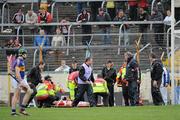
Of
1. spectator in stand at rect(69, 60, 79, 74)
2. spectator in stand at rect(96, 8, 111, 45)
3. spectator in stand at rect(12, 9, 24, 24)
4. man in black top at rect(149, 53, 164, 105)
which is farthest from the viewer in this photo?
spectator in stand at rect(12, 9, 24, 24)

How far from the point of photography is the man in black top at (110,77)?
29.6 metres

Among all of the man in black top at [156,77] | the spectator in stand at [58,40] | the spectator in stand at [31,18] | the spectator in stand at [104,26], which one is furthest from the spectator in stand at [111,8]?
the man in black top at [156,77]

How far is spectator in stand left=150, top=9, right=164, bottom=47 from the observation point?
108 ft

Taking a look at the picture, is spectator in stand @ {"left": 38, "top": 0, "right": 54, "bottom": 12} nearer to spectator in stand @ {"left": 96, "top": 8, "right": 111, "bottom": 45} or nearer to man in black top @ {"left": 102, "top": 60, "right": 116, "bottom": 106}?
spectator in stand @ {"left": 96, "top": 8, "right": 111, "bottom": 45}

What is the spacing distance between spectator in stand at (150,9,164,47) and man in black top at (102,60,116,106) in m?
3.70

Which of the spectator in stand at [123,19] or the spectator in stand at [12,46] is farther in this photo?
the spectator in stand at [123,19]

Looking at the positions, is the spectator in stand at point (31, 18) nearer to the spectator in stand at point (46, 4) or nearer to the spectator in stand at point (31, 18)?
the spectator in stand at point (31, 18)

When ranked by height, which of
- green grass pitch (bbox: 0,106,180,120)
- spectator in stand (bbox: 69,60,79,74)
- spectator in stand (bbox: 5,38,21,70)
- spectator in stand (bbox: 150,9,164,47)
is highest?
spectator in stand (bbox: 150,9,164,47)

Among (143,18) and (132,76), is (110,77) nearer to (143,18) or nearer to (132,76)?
(132,76)

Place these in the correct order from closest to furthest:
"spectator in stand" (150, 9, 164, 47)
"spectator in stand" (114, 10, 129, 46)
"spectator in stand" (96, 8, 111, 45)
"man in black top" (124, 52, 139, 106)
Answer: "man in black top" (124, 52, 139, 106)
"spectator in stand" (150, 9, 164, 47)
"spectator in stand" (114, 10, 129, 46)
"spectator in stand" (96, 8, 111, 45)

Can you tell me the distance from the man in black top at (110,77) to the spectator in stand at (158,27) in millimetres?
3699

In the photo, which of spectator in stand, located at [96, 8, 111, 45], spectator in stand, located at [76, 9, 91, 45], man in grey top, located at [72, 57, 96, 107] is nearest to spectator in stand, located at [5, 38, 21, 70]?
spectator in stand, located at [76, 9, 91, 45]

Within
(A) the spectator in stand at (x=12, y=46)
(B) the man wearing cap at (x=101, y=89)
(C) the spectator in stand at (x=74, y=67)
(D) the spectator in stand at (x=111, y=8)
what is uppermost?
(D) the spectator in stand at (x=111, y=8)

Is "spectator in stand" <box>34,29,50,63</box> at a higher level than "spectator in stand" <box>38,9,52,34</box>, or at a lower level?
lower
